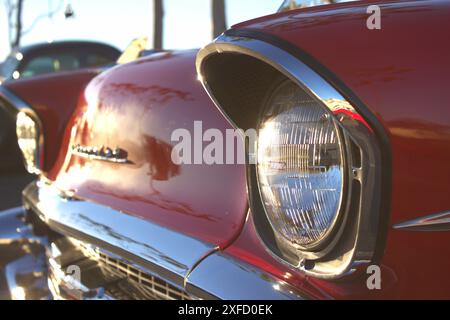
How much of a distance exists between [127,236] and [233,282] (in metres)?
0.44

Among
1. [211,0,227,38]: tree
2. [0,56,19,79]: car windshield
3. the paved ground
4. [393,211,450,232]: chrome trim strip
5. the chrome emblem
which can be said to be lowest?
the paved ground

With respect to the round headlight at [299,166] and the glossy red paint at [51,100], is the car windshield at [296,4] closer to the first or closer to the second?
the glossy red paint at [51,100]

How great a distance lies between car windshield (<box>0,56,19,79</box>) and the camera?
22.0ft

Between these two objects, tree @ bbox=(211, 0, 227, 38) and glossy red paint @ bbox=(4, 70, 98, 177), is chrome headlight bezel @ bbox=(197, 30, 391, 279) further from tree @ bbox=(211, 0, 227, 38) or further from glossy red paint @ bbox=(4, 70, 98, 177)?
tree @ bbox=(211, 0, 227, 38)

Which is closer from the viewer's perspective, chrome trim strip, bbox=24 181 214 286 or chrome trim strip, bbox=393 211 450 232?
chrome trim strip, bbox=393 211 450 232

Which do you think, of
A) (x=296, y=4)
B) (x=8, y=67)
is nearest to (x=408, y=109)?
(x=296, y=4)

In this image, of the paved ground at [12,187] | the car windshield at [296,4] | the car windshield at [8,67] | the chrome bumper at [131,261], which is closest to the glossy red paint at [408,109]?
the chrome bumper at [131,261]

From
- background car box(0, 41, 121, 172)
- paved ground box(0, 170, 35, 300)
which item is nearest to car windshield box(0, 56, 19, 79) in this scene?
background car box(0, 41, 121, 172)

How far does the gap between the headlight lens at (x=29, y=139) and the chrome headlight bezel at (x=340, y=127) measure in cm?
126

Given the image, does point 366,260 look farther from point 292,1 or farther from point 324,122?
point 292,1

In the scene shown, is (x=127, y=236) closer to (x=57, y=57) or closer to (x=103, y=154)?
(x=103, y=154)

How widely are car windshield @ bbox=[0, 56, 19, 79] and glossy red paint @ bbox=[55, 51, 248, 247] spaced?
521cm

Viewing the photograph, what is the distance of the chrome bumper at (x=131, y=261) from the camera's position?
114 centimetres
